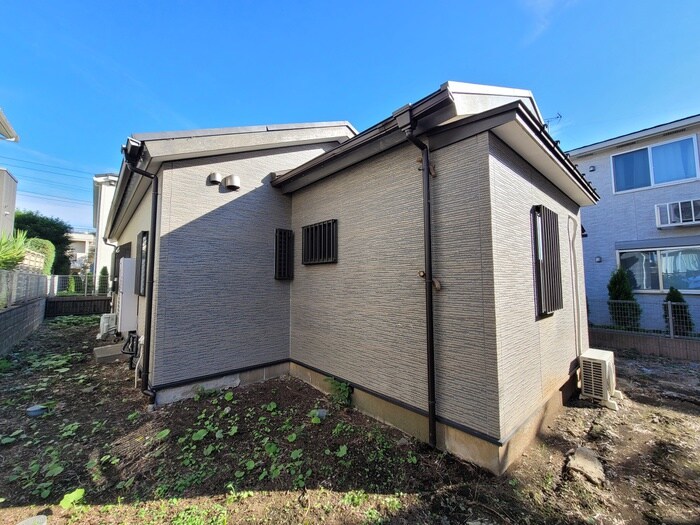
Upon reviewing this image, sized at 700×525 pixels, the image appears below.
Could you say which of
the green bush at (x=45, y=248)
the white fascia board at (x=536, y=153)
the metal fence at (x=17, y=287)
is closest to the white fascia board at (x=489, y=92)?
the white fascia board at (x=536, y=153)

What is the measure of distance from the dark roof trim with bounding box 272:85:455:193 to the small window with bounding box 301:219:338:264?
0.76m

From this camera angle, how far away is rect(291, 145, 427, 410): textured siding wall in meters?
3.13

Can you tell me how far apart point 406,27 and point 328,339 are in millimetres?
5285

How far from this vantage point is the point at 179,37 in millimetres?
5742

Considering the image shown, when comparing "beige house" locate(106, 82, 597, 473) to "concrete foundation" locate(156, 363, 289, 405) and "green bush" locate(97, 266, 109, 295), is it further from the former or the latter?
"green bush" locate(97, 266, 109, 295)

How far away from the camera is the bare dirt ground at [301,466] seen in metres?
2.12

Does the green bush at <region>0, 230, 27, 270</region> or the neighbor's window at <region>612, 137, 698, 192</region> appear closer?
the green bush at <region>0, 230, 27, 270</region>

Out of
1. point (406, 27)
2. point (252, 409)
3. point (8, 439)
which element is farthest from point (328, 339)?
point (406, 27)

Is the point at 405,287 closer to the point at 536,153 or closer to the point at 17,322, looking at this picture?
the point at 536,153

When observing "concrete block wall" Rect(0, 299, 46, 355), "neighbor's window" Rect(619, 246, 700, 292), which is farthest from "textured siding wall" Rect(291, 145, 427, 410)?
"neighbor's window" Rect(619, 246, 700, 292)

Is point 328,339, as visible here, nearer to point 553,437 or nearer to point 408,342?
point 408,342

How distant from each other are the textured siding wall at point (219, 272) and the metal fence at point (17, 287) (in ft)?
18.2

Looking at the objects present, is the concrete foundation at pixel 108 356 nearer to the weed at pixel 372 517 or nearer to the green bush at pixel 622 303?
the weed at pixel 372 517

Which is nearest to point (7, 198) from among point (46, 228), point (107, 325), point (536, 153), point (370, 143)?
point (46, 228)
